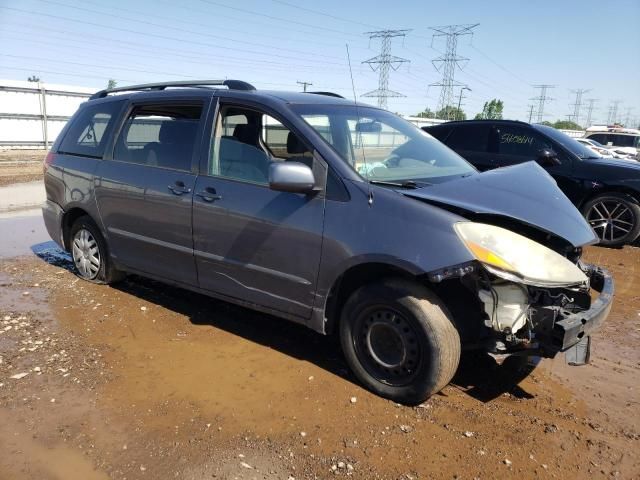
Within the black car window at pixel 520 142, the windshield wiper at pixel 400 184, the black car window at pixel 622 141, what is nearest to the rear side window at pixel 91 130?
the windshield wiper at pixel 400 184

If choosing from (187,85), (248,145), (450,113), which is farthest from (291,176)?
(450,113)

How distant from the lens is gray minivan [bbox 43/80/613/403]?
291 cm

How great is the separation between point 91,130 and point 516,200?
13.2ft

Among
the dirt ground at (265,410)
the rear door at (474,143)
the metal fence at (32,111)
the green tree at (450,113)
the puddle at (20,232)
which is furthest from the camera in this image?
the green tree at (450,113)

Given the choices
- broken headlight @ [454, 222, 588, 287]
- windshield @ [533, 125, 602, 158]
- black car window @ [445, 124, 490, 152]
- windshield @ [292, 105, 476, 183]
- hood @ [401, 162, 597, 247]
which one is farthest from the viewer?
black car window @ [445, 124, 490, 152]

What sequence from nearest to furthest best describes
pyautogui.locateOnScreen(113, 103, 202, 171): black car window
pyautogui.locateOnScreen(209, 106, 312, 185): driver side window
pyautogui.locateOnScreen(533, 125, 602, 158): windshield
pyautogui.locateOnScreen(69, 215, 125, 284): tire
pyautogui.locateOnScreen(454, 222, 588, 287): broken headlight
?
1. pyautogui.locateOnScreen(454, 222, 588, 287): broken headlight
2. pyautogui.locateOnScreen(209, 106, 312, 185): driver side window
3. pyautogui.locateOnScreen(113, 103, 202, 171): black car window
4. pyautogui.locateOnScreen(69, 215, 125, 284): tire
5. pyautogui.locateOnScreen(533, 125, 602, 158): windshield

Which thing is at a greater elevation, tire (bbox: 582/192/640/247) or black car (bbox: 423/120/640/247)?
black car (bbox: 423/120/640/247)

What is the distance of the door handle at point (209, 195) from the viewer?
12.5 feet

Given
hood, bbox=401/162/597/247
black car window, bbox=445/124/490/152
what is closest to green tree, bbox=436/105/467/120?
black car window, bbox=445/124/490/152

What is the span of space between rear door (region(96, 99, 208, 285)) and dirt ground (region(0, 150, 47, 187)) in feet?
30.1

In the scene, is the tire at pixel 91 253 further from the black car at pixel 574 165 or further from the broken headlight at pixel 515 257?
the black car at pixel 574 165

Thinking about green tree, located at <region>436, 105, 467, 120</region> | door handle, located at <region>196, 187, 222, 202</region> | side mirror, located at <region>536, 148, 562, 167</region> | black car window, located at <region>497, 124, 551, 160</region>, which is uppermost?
green tree, located at <region>436, 105, 467, 120</region>

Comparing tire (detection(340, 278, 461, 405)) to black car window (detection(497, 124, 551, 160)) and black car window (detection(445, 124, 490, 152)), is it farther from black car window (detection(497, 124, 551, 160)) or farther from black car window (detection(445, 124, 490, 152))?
black car window (detection(445, 124, 490, 152))

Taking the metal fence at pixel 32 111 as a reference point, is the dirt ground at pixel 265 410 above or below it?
below
